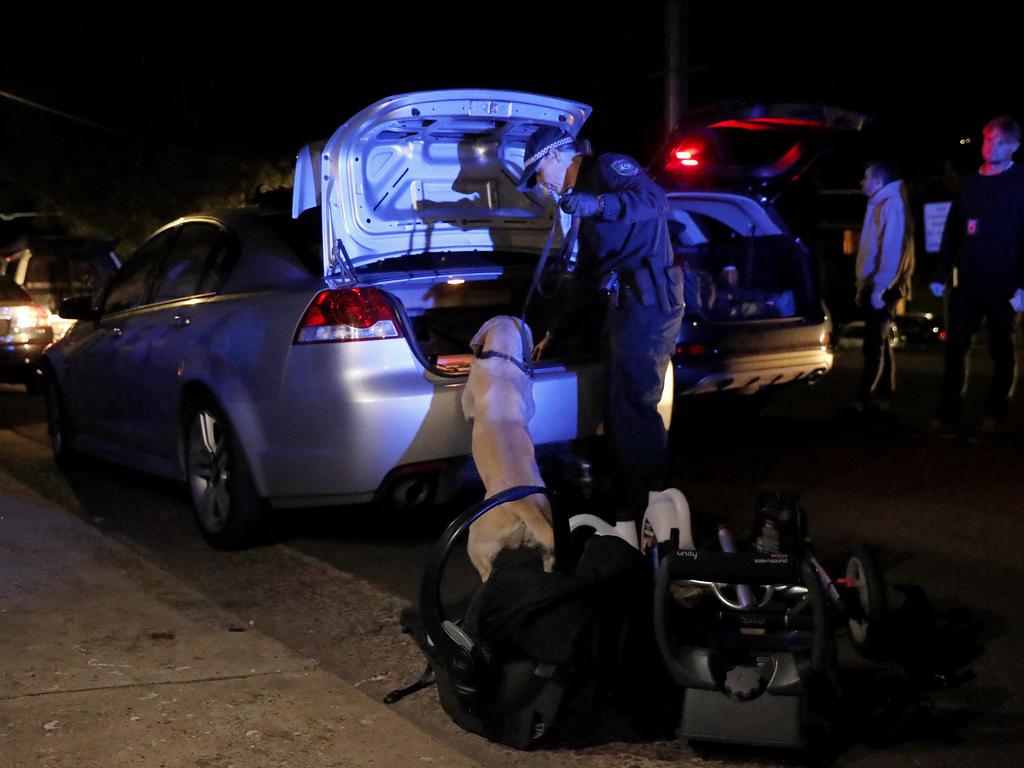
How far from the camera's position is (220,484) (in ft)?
19.5

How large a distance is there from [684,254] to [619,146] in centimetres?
1546

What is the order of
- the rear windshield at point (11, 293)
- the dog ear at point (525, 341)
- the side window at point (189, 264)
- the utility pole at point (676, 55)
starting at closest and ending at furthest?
the dog ear at point (525, 341) → the side window at point (189, 264) → the rear windshield at point (11, 293) → the utility pole at point (676, 55)

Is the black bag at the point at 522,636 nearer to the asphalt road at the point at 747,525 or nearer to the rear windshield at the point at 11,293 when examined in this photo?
the asphalt road at the point at 747,525

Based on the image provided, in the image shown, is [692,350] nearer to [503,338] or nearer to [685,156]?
[685,156]

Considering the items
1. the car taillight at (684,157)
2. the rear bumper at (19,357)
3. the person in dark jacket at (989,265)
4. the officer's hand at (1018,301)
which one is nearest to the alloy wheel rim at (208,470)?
the car taillight at (684,157)

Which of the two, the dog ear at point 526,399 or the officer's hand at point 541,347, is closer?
the dog ear at point 526,399

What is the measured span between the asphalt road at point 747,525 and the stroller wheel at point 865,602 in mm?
142

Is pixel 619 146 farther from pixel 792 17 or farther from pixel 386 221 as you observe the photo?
pixel 386 221

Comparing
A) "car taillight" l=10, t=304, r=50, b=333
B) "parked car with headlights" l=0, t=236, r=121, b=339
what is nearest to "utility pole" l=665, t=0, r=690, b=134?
"parked car with headlights" l=0, t=236, r=121, b=339

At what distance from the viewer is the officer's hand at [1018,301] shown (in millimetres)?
7812

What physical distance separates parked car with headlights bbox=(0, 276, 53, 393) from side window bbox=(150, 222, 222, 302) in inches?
247

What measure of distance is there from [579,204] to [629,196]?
0.24 m

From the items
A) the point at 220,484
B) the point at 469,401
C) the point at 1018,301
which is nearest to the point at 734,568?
Answer: the point at 469,401

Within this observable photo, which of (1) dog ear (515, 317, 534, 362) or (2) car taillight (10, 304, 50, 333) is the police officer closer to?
(1) dog ear (515, 317, 534, 362)
